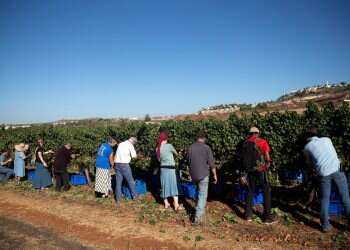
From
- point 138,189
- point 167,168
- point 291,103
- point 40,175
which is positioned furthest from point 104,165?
point 291,103

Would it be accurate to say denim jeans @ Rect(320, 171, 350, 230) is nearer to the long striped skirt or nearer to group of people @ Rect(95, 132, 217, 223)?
group of people @ Rect(95, 132, 217, 223)

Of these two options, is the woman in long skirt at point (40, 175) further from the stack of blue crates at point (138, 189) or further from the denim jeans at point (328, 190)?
the denim jeans at point (328, 190)

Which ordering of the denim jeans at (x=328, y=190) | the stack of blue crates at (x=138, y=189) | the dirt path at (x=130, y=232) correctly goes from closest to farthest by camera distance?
the dirt path at (x=130, y=232) < the denim jeans at (x=328, y=190) < the stack of blue crates at (x=138, y=189)

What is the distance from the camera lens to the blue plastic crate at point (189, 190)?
28.3 feet

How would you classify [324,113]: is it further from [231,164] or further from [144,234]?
[144,234]

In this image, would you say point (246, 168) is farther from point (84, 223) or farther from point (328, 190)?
point (84, 223)

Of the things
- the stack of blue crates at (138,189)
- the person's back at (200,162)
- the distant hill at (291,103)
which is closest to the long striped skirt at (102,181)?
the stack of blue crates at (138,189)

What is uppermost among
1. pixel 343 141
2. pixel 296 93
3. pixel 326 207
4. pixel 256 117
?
pixel 296 93

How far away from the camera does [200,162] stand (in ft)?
22.3

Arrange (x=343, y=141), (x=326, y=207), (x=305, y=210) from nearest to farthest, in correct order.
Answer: (x=326, y=207)
(x=305, y=210)
(x=343, y=141)

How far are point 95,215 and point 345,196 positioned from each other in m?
5.24

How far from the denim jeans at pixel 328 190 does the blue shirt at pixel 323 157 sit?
98mm

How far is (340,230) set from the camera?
5.90m

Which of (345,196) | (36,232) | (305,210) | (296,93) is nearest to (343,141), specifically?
(305,210)
